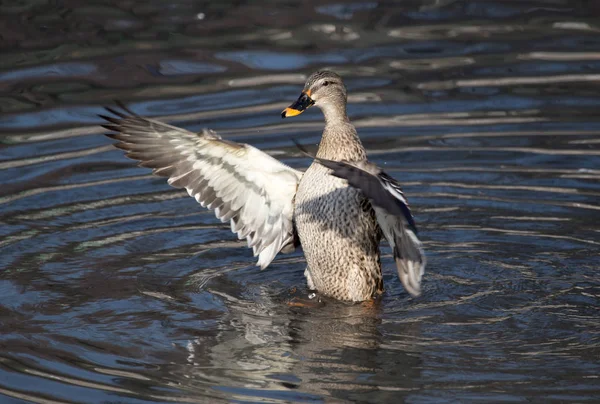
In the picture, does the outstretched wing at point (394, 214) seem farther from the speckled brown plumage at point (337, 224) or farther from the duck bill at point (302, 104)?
the duck bill at point (302, 104)

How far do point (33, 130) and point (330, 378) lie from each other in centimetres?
641

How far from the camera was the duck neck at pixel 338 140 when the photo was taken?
8102 millimetres

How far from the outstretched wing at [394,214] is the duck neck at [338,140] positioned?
391 mm

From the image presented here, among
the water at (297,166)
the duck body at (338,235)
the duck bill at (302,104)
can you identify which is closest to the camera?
the water at (297,166)

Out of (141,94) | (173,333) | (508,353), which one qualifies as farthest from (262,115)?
(508,353)

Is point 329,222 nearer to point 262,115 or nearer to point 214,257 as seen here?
point 214,257

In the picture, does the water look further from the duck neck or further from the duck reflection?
the duck neck

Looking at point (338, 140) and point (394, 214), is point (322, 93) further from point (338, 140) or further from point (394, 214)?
point (394, 214)

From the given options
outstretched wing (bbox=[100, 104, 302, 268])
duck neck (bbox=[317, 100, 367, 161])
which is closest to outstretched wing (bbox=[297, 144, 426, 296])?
duck neck (bbox=[317, 100, 367, 161])

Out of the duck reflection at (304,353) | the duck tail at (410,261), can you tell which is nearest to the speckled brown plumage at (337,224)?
the duck reflection at (304,353)

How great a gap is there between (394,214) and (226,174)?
2.29 meters

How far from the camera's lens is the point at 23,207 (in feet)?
32.7

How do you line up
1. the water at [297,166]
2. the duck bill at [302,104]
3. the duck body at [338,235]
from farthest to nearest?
the duck bill at [302,104] → the duck body at [338,235] → the water at [297,166]

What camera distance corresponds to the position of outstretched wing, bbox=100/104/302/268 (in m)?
8.31
